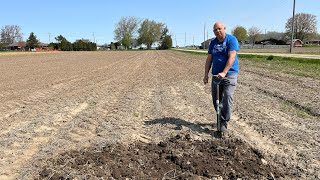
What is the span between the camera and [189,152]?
4.98 m

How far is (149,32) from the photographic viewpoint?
452ft

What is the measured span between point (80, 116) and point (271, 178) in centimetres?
469

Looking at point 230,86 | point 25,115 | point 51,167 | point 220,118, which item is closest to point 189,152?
point 220,118

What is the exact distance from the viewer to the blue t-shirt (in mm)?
5613

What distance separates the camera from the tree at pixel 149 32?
137375 millimetres

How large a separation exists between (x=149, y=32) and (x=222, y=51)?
134 m

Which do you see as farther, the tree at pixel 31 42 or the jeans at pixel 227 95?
the tree at pixel 31 42

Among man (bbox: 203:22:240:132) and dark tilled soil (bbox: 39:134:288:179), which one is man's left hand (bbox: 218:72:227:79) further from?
dark tilled soil (bbox: 39:134:288:179)

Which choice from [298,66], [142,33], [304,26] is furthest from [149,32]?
[298,66]

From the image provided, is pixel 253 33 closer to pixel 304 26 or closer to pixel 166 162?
pixel 304 26

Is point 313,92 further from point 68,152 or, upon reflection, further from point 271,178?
point 68,152

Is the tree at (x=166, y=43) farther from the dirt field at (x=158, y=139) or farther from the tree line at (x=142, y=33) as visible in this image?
the dirt field at (x=158, y=139)

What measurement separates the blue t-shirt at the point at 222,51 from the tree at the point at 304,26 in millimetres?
104683

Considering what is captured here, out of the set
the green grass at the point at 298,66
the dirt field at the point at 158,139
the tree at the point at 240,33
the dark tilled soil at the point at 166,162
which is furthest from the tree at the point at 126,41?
the dark tilled soil at the point at 166,162
